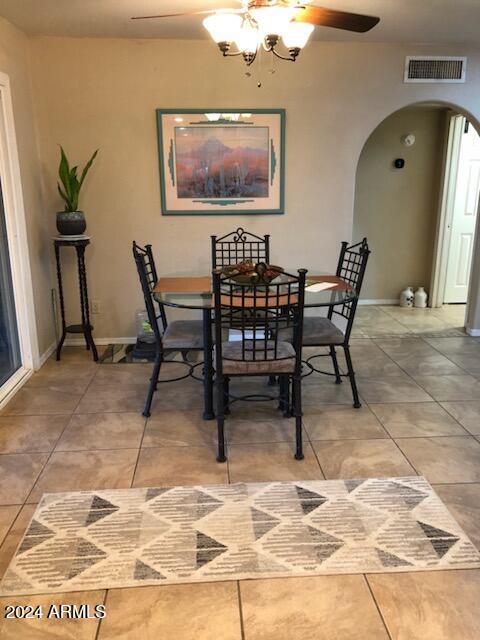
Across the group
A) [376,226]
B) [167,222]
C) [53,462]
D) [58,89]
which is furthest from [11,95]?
[376,226]

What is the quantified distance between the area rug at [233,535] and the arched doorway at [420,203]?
3.45 meters

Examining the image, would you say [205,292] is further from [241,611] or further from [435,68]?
[435,68]

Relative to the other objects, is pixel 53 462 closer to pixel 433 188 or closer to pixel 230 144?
pixel 230 144

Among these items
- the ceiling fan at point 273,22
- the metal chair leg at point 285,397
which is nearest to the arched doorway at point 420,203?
the metal chair leg at point 285,397

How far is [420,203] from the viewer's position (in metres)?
5.55

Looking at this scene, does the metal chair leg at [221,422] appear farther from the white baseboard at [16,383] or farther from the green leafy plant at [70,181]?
the green leafy plant at [70,181]

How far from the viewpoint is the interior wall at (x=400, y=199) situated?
17.6ft

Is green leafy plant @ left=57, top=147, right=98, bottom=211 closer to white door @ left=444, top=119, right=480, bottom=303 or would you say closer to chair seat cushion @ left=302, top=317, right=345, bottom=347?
chair seat cushion @ left=302, top=317, right=345, bottom=347

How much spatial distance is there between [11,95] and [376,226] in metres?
3.77

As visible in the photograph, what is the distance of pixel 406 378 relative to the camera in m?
3.60

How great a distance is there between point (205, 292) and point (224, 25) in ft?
4.52

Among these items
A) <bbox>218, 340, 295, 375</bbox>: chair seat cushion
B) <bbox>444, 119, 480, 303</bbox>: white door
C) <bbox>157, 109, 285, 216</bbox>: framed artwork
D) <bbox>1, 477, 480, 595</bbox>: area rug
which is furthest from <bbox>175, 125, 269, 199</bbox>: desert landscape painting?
<bbox>1, 477, 480, 595</bbox>: area rug

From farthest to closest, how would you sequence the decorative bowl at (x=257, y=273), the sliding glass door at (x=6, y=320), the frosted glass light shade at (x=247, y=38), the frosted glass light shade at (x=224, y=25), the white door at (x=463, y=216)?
the white door at (x=463, y=216), the sliding glass door at (x=6, y=320), the decorative bowl at (x=257, y=273), the frosted glass light shade at (x=247, y=38), the frosted glass light shade at (x=224, y=25)

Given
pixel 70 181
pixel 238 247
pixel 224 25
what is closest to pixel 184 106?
pixel 70 181
